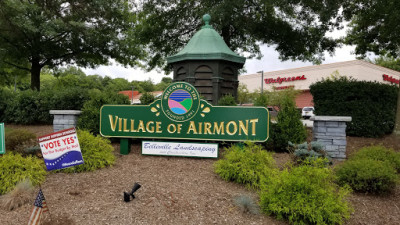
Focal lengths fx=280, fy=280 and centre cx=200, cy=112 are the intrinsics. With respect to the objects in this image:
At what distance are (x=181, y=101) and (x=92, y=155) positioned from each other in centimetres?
225

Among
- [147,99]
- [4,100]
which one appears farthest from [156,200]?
[4,100]

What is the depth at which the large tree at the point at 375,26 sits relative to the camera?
9.90m

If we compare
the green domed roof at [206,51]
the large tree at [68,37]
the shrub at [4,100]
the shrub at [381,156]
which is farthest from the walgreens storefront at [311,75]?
the shrub at [4,100]

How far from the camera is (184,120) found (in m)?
6.49

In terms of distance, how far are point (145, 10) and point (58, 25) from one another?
4.33 metres

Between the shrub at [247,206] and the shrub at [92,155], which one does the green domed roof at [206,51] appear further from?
the shrub at [247,206]

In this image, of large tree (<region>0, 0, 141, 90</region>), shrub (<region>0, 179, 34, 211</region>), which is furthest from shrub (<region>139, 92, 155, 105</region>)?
large tree (<region>0, 0, 141, 90</region>)

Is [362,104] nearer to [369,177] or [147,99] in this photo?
[369,177]

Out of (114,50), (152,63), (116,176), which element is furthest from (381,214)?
(114,50)

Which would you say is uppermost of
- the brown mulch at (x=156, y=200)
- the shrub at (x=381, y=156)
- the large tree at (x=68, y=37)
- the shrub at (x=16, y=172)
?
the large tree at (x=68, y=37)

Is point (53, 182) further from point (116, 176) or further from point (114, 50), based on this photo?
point (114, 50)

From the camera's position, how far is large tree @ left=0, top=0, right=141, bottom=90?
534 inches

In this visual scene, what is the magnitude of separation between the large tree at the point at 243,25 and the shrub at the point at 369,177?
7.74m

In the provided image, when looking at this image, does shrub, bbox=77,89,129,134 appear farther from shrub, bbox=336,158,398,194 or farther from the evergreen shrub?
the evergreen shrub
